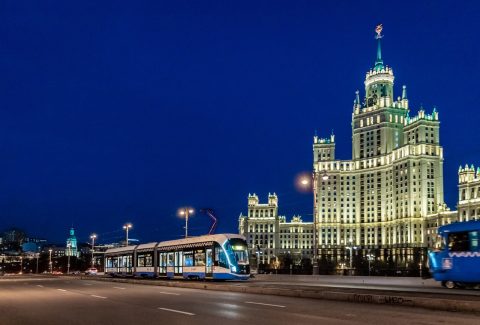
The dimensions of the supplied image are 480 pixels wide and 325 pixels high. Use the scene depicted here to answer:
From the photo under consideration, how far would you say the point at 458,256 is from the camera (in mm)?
29312

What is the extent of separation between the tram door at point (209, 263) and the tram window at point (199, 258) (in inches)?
19.8

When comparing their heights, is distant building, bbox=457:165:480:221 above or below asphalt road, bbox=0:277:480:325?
above

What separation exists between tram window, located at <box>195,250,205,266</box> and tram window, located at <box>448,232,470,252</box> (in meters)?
17.3

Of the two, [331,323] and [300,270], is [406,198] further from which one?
[331,323]

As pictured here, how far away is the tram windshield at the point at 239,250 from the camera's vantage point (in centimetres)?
3894

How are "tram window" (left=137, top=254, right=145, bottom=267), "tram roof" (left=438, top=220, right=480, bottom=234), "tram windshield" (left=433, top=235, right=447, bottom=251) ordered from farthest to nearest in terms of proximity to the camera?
"tram window" (left=137, top=254, right=145, bottom=267) < "tram windshield" (left=433, top=235, right=447, bottom=251) < "tram roof" (left=438, top=220, right=480, bottom=234)

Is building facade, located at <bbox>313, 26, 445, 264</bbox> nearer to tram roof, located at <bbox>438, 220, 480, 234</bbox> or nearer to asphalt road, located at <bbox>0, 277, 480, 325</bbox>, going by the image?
tram roof, located at <bbox>438, 220, 480, 234</bbox>

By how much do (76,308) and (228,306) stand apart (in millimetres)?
4910

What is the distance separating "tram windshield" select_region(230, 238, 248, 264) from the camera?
38.9 meters

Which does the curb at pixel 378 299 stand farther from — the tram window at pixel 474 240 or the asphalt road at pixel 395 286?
the tram window at pixel 474 240

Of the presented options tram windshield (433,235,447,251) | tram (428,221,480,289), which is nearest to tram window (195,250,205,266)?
tram (428,221,480,289)

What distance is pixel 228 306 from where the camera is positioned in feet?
62.5

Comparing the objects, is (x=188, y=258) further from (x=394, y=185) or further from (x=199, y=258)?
(x=394, y=185)

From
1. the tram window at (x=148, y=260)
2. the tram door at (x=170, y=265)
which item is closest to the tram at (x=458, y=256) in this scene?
the tram door at (x=170, y=265)
